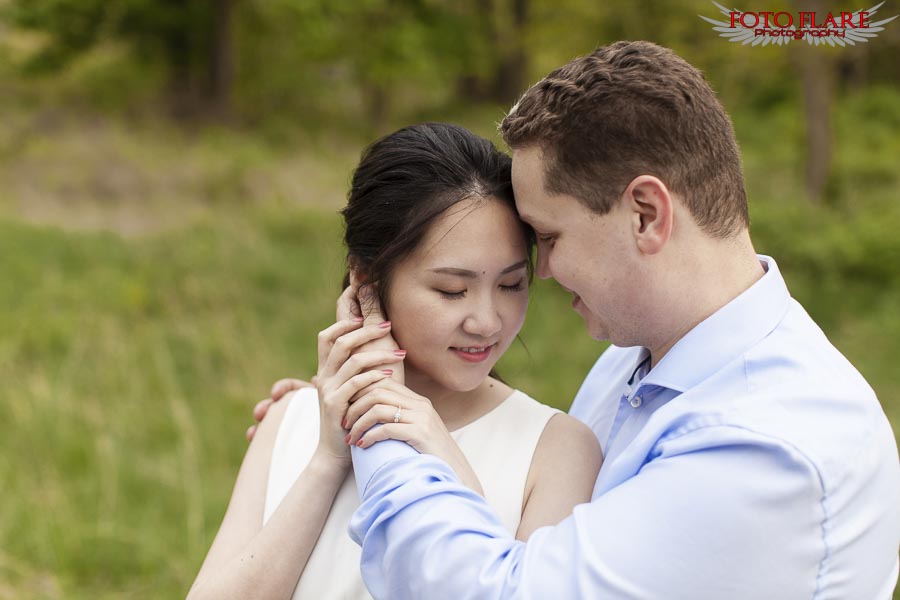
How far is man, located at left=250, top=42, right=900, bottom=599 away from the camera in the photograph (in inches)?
69.6

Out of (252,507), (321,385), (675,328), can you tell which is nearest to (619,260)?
(675,328)

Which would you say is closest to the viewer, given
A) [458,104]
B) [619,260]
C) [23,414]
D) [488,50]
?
[619,260]

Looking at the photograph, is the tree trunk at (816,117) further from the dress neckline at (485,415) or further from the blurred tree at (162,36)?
the blurred tree at (162,36)

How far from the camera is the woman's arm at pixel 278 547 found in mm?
2215

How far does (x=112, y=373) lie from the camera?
7.56 m

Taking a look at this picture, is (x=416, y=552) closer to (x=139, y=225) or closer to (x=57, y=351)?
(x=57, y=351)

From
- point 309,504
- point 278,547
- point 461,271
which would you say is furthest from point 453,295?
point 278,547

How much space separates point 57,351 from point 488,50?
44.6 feet

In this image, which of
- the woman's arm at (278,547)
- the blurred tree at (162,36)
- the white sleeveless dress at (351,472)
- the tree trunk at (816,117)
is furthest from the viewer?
the blurred tree at (162,36)

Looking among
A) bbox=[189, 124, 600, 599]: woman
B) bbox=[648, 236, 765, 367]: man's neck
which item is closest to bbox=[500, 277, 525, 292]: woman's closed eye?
bbox=[189, 124, 600, 599]: woman

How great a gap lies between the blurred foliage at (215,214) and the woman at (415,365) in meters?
0.71

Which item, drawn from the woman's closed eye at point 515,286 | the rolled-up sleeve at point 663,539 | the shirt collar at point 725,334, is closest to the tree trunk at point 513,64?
the woman's closed eye at point 515,286

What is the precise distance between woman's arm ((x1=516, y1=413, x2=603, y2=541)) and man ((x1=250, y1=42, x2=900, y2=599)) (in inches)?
2.9

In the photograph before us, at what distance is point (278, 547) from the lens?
2.23 metres
